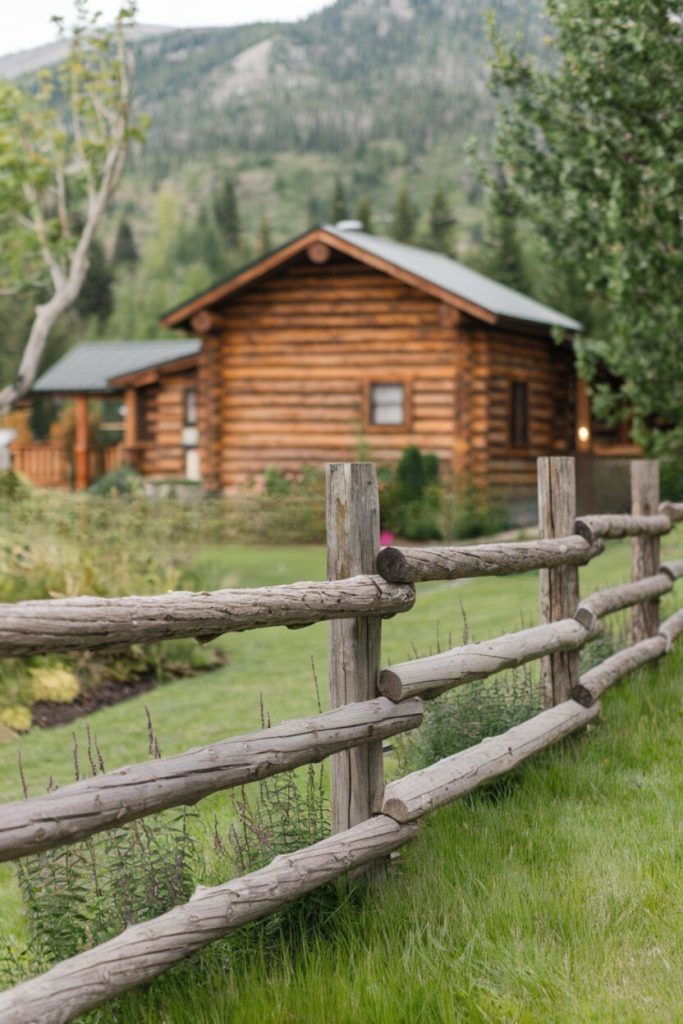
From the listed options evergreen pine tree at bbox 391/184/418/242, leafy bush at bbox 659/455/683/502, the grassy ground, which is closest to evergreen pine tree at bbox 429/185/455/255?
evergreen pine tree at bbox 391/184/418/242

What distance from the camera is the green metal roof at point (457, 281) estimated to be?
23781mm

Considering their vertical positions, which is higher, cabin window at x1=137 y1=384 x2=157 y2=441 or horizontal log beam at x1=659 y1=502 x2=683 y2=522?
cabin window at x1=137 y1=384 x2=157 y2=441

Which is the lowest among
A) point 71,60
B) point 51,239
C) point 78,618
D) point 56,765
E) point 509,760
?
point 56,765

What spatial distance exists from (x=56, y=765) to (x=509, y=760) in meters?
3.84

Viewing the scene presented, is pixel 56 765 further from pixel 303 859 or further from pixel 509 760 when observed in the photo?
pixel 303 859

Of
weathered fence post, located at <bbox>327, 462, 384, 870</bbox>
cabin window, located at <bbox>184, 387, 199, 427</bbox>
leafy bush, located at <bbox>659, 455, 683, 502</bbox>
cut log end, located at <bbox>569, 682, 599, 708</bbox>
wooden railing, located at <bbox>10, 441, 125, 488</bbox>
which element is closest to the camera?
weathered fence post, located at <bbox>327, 462, 384, 870</bbox>

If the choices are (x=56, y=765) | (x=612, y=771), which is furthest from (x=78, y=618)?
(x=56, y=765)

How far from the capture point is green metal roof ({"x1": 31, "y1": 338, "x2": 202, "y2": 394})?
35750 mm

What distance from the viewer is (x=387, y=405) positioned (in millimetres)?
25094

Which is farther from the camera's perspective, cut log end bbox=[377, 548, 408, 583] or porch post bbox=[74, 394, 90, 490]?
porch post bbox=[74, 394, 90, 490]

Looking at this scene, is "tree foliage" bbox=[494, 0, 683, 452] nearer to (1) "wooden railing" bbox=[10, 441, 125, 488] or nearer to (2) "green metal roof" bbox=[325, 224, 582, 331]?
(2) "green metal roof" bbox=[325, 224, 582, 331]

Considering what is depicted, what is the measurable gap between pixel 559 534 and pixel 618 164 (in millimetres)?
12351

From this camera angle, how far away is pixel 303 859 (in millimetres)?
4148

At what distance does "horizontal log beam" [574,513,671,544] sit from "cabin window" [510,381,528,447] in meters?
17.2
